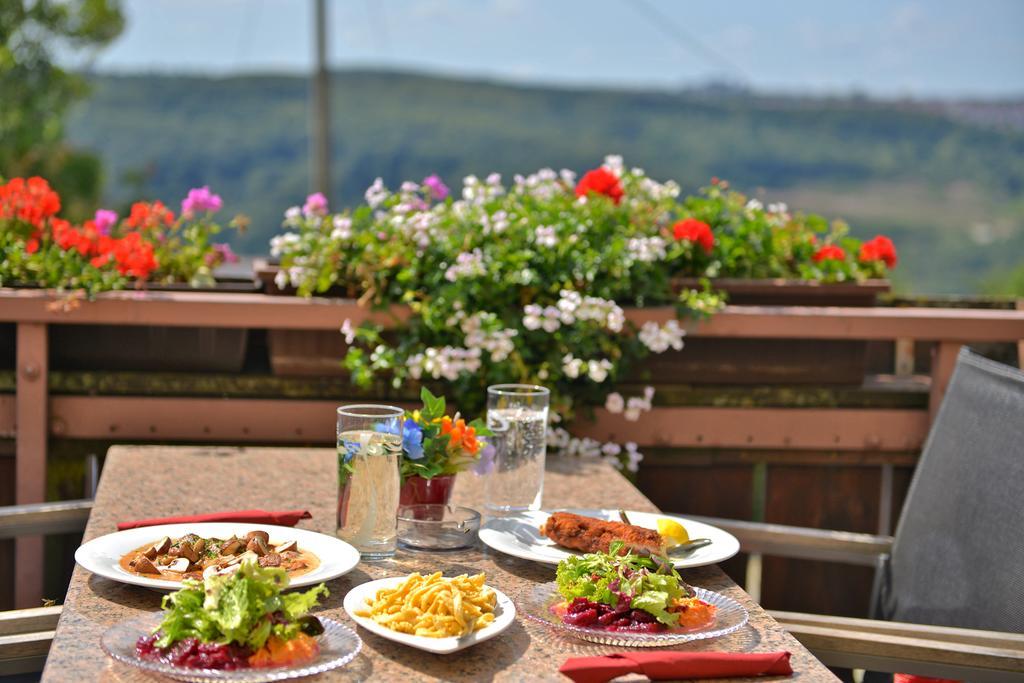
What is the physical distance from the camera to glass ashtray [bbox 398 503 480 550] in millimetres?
1681

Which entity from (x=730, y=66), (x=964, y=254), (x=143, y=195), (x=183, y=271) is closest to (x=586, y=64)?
(x=964, y=254)

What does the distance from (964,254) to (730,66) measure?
2152 centimetres

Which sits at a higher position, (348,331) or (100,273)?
(100,273)

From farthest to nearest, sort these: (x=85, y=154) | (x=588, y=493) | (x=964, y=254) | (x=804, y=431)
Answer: (x=964, y=254) → (x=85, y=154) → (x=804, y=431) → (x=588, y=493)

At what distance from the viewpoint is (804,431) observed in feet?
8.91

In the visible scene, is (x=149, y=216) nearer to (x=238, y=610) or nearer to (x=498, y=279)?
(x=498, y=279)

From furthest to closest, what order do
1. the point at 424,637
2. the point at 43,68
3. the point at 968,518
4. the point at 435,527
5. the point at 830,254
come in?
the point at 43,68, the point at 830,254, the point at 968,518, the point at 435,527, the point at 424,637

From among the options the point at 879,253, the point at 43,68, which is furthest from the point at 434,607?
the point at 43,68

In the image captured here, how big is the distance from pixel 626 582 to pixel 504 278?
4.08 feet

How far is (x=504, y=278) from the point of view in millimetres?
2535

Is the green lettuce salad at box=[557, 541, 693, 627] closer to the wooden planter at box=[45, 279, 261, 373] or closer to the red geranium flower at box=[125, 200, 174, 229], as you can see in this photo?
the wooden planter at box=[45, 279, 261, 373]

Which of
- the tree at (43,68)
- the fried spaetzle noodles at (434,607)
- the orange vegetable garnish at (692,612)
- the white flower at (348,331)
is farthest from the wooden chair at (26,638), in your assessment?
the tree at (43,68)

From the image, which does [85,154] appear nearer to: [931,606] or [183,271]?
[183,271]

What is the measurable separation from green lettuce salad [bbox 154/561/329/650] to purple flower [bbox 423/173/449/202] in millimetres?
1601
